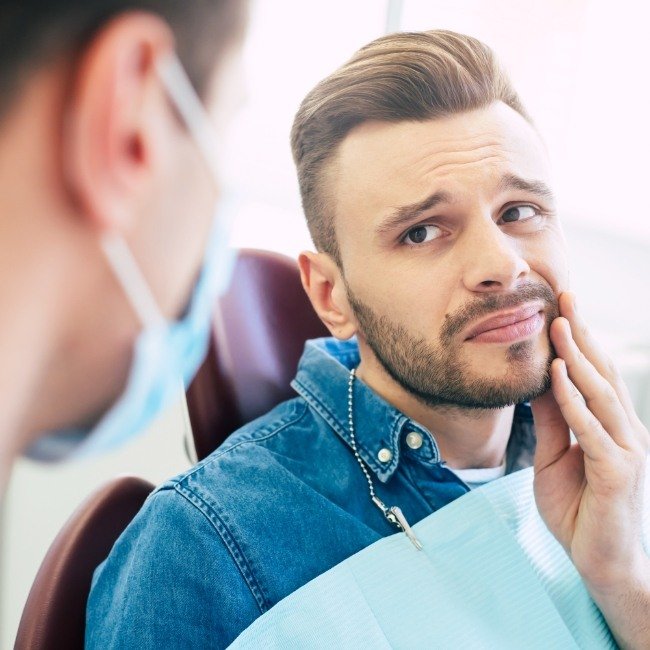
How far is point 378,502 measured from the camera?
103 cm

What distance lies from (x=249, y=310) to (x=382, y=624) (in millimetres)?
558

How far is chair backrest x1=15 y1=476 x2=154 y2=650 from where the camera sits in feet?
2.74

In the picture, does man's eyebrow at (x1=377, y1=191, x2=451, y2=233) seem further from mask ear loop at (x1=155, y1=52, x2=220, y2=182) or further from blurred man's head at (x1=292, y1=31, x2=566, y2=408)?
mask ear loop at (x1=155, y1=52, x2=220, y2=182)

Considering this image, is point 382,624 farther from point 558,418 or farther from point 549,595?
point 558,418

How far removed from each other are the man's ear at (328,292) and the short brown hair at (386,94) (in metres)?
0.02

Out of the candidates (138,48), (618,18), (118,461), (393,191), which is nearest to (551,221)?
(393,191)

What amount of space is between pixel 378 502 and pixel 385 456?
0.06 m

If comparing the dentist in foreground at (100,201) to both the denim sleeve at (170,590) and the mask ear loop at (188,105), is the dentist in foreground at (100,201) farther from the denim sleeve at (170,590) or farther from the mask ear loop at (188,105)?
the denim sleeve at (170,590)

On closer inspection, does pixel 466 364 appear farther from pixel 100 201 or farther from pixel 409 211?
pixel 100 201

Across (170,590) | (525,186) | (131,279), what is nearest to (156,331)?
(131,279)

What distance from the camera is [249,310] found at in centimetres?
128

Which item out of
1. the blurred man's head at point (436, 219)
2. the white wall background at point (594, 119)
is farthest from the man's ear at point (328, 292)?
the white wall background at point (594, 119)

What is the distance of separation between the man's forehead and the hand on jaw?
0.20 m

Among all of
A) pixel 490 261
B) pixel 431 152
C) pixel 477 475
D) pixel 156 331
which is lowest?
pixel 477 475
